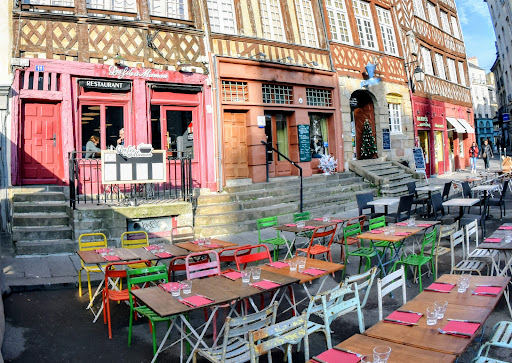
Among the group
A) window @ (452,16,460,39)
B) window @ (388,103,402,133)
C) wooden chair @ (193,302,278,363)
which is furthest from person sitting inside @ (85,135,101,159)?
window @ (452,16,460,39)

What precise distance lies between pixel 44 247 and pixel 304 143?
27.7ft

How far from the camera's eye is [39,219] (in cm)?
823

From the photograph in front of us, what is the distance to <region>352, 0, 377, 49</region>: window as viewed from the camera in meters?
16.3

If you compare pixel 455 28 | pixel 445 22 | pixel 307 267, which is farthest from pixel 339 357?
pixel 455 28

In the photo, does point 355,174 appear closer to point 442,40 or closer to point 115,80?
point 115,80

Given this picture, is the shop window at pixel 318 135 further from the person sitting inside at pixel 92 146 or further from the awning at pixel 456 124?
the awning at pixel 456 124

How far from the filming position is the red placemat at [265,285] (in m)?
3.87

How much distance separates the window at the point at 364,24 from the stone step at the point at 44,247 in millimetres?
13104

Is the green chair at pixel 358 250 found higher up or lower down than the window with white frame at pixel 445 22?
lower down

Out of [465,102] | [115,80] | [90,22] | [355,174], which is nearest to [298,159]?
[355,174]

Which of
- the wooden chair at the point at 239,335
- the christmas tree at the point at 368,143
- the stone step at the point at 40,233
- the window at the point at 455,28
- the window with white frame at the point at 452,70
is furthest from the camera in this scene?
the window at the point at 455,28

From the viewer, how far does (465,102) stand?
81.7 feet

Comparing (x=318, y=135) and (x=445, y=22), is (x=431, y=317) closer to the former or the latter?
(x=318, y=135)

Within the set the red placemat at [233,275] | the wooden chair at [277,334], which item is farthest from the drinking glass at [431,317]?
the red placemat at [233,275]
